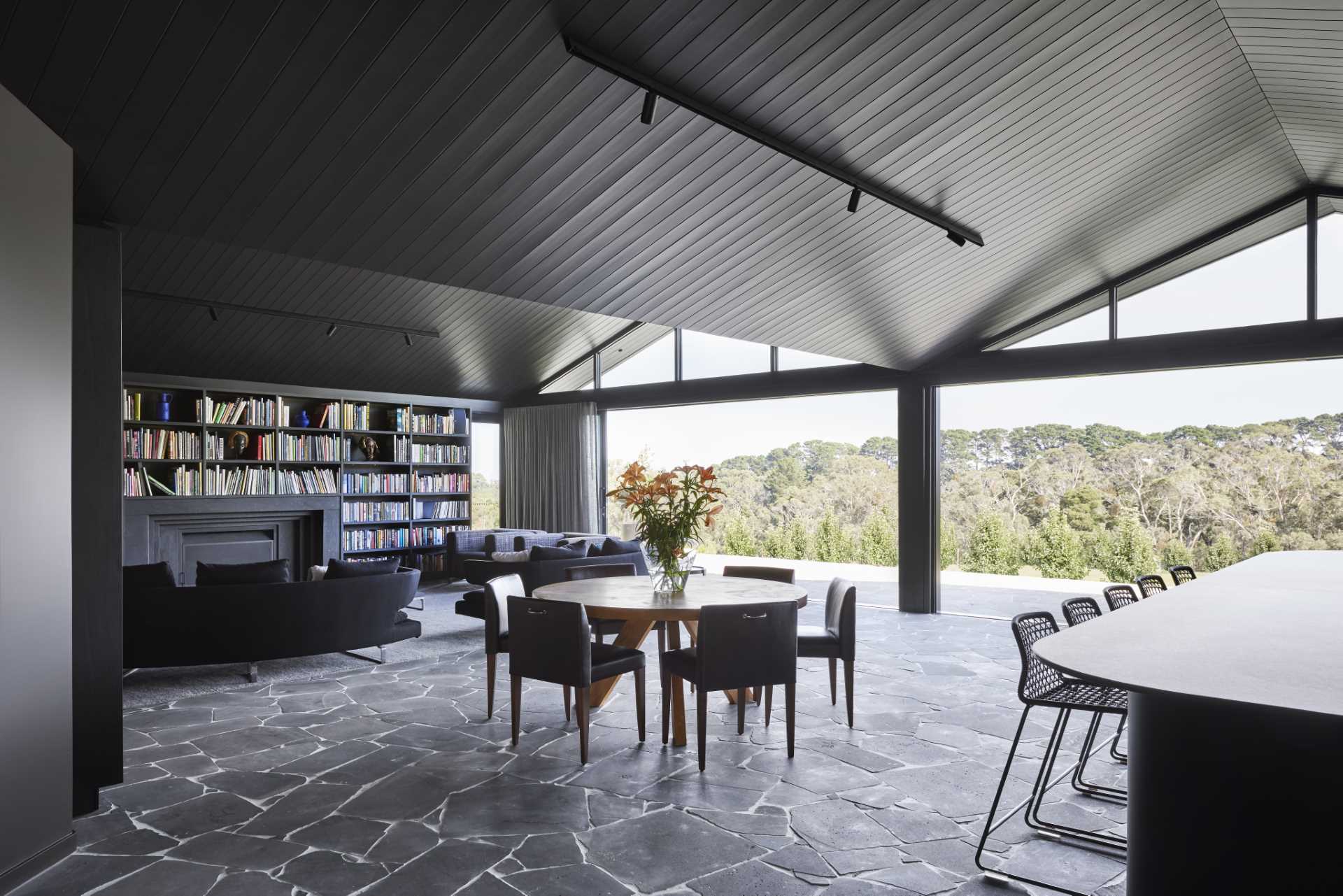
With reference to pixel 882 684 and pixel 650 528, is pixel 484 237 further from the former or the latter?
pixel 882 684

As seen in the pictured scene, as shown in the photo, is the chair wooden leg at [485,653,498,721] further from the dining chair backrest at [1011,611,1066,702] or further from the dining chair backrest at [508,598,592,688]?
the dining chair backrest at [1011,611,1066,702]

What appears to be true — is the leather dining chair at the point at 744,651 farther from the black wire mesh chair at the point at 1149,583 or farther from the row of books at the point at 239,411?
the row of books at the point at 239,411

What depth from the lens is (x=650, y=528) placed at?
4113mm

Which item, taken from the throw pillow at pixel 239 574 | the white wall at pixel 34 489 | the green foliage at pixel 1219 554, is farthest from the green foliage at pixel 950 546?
the white wall at pixel 34 489

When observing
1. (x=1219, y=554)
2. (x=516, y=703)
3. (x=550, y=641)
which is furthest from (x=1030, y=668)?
(x=1219, y=554)

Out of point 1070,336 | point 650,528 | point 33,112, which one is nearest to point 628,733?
point 650,528

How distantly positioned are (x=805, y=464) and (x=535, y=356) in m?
4.49

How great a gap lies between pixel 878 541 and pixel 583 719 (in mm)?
8339

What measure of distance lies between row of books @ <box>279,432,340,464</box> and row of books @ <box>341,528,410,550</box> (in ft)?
3.00

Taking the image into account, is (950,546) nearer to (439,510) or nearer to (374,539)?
(439,510)

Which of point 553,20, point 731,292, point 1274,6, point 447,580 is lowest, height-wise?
point 447,580

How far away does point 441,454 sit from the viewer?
10352 millimetres

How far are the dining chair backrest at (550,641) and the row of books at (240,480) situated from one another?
6.01 metres

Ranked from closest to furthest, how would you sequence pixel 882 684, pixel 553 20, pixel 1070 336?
pixel 553 20 → pixel 882 684 → pixel 1070 336
